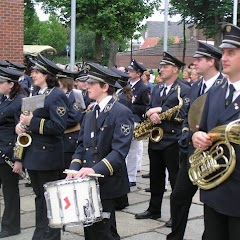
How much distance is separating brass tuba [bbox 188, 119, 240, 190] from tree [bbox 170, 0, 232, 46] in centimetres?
3013

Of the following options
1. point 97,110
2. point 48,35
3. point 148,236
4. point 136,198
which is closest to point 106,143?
point 97,110

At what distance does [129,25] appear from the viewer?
1959cm

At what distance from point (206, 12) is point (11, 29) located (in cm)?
2435

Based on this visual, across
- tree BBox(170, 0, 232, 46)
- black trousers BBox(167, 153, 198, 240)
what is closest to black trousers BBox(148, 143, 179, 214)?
black trousers BBox(167, 153, 198, 240)

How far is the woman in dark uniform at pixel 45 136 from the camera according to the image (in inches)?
209

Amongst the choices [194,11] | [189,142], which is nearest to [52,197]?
[189,142]

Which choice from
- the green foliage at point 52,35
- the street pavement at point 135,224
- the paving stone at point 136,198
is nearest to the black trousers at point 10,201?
the street pavement at point 135,224

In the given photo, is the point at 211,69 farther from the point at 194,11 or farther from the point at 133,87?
the point at 194,11

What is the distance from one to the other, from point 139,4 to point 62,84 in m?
13.4

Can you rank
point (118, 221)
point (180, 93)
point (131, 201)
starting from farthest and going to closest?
point (131, 201) → point (118, 221) → point (180, 93)

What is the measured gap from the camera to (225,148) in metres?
3.37

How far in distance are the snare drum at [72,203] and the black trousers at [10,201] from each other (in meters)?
2.28

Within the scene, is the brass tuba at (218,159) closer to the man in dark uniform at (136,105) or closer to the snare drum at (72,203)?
the snare drum at (72,203)

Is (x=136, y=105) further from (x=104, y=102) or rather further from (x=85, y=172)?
(x=85, y=172)
